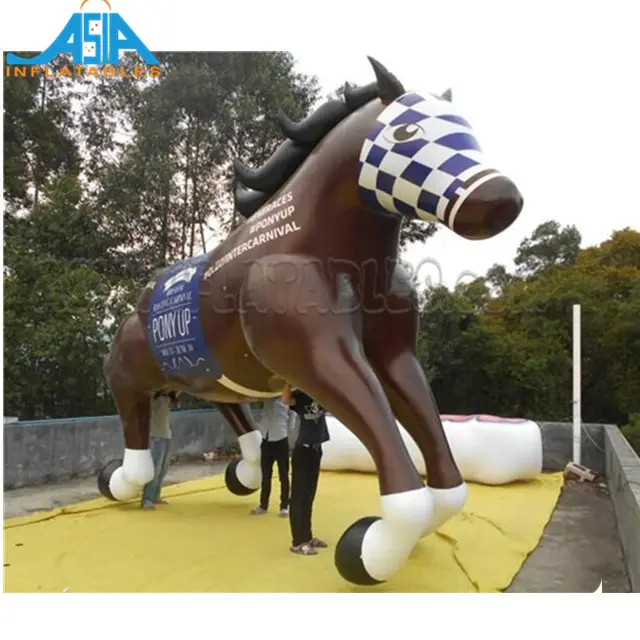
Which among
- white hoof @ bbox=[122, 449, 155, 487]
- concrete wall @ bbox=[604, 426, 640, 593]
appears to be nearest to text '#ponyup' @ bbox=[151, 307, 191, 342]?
white hoof @ bbox=[122, 449, 155, 487]

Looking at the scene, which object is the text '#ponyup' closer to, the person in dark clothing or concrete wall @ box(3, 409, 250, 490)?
the person in dark clothing

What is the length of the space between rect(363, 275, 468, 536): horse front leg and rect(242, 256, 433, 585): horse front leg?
297mm

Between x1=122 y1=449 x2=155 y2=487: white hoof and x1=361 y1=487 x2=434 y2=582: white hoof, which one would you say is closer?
x1=361 y1=487 x2=434 y2=582: white hoof

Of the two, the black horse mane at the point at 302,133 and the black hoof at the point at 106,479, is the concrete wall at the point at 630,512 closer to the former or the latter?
the black horse mane at the point at 302,133

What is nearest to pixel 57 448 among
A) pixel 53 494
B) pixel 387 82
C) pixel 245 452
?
pixel 53 494

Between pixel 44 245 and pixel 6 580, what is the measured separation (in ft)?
21.3

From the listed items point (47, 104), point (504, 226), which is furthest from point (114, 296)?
point (504, 226)

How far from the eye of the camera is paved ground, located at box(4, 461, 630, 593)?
10.7 feet

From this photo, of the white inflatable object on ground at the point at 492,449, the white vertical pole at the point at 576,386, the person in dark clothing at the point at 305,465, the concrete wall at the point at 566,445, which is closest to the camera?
the person in dark clothing at the point at 305,465

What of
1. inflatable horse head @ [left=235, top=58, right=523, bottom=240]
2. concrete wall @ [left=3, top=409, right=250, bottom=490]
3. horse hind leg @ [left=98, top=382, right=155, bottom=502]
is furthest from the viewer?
concrete wall @ [left=3, top=409, right=250, bottom=490]

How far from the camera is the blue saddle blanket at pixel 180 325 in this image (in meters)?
3.43

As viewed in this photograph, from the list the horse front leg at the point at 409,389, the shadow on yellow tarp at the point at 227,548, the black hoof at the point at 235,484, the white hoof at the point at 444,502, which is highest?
the horse front leg at the point at 409,389

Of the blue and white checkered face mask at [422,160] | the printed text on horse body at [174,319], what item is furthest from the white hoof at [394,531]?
the printed text on horse body at [174,319]

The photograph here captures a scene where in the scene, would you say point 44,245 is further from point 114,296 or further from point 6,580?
point 6,580
